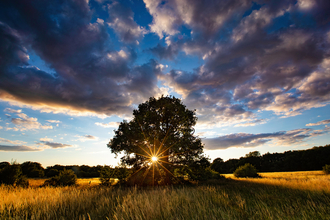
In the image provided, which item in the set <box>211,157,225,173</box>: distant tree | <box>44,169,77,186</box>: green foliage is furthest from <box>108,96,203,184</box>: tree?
<box>211,157,225,173</box>: distant tree

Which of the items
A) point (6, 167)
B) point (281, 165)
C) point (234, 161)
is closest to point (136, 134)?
point (6, 167)

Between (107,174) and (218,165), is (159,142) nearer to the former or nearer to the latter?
(107,174)

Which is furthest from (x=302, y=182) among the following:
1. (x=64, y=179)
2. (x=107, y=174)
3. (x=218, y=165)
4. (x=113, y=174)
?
(x=218, y=165)

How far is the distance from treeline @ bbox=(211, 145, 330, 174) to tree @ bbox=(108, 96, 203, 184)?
2425 inches

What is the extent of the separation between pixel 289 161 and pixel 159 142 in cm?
8305

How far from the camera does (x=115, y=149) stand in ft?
56.1

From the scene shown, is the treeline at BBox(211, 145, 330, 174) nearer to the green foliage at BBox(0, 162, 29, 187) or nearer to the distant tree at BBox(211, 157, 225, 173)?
the distant tree at BBox(211, 157, 225, 173)

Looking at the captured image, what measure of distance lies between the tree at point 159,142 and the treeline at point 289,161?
202 feet

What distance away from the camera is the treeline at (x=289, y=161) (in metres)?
59.8

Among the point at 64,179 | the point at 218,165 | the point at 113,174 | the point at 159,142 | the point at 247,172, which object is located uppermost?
the point at 159,142

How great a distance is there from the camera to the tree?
620 inches

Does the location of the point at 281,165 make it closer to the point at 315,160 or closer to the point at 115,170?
the point at 315,160

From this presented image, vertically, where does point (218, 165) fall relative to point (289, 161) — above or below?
below

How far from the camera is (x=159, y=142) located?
16250mm
